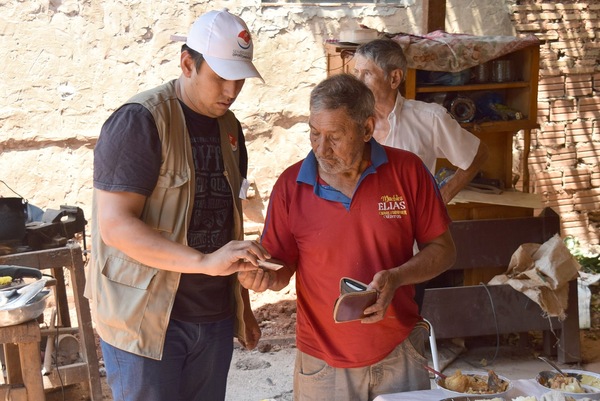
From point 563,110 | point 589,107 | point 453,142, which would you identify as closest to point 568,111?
point 563,110

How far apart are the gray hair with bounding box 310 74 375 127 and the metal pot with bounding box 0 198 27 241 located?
2662mm

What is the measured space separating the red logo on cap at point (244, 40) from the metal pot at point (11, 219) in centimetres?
252

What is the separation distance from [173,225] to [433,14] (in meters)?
3.70

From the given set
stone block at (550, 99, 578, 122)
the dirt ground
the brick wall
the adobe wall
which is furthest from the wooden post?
stone block at (550, 99, 578, 122)

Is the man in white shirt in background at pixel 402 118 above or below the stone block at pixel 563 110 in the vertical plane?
above

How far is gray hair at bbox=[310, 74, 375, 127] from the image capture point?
2631 millimetres

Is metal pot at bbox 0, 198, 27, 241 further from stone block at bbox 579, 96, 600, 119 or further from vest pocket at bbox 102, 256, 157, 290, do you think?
stone block at bbox 579, 96, 600, 119

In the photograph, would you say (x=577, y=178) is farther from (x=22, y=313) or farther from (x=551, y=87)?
(x=22, y=313)

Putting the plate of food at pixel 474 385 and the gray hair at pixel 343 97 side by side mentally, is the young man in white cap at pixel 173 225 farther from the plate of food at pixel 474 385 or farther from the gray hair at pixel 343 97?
the plate of food at pixel 474 385

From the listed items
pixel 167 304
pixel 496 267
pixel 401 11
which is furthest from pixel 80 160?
pixel 167 304

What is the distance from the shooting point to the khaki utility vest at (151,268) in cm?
259

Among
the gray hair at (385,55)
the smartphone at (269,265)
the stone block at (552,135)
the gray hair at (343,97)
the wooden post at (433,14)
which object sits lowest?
the stone block at (552,135)

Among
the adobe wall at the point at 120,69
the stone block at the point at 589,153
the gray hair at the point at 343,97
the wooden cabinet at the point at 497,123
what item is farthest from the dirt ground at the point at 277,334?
the gray hair at the point at 343,97

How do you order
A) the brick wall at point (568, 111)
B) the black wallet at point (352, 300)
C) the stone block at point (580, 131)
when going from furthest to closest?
the stone block at point (580, 131)
the brick wall at point (568, 111)
the black wallet at point (352, 300)
